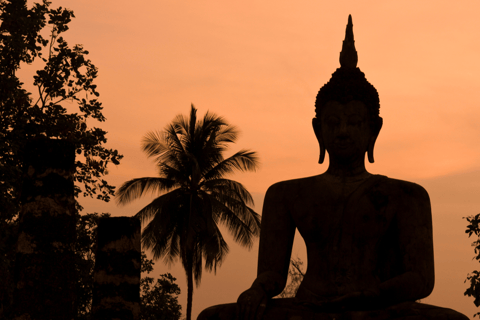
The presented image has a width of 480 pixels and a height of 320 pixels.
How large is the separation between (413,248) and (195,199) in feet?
74.7

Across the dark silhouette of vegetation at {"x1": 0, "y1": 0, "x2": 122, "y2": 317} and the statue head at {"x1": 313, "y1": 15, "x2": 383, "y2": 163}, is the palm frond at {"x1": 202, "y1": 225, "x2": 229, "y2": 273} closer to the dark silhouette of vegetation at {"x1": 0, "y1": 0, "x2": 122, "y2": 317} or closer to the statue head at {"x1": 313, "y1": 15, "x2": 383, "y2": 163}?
the dark silhouette of vegetation at {"x1": 0, "y1": 0, "x2": 122, "y2": 317}

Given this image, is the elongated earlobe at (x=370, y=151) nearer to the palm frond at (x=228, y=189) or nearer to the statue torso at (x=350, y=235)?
the statue torso at (x=350, y=235)

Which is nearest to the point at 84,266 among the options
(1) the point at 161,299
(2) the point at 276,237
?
(1) the point at 161,299

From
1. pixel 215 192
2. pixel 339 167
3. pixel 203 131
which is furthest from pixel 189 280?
pixel 339 167

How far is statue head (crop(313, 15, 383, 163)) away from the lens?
21.7ft

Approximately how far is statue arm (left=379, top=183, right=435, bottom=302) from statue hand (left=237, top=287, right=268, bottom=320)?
104 cm

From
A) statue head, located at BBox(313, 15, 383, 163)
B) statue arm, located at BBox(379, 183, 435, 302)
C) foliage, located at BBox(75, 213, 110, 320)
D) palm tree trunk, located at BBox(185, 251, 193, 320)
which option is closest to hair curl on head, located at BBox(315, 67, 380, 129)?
statue head, located at BBox(313, 15, 383, 163)


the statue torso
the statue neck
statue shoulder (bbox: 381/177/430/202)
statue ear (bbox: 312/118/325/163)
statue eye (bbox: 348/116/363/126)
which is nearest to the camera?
the statue torso

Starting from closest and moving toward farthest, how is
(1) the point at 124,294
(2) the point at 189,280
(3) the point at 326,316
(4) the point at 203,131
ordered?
(3) the point at 326,316 < (1) the point at 124,294 < (2) the point at 189,280 < (4) the point at 203,131

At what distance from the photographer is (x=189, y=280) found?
28.0 m

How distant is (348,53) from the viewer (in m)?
6.99

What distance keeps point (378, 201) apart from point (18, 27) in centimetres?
1155

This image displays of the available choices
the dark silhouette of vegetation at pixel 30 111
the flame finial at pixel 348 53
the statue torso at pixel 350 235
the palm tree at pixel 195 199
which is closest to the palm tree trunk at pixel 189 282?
the palm tree at pixel 195 199

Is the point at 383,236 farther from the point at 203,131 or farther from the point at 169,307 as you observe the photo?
the point at 203,131
